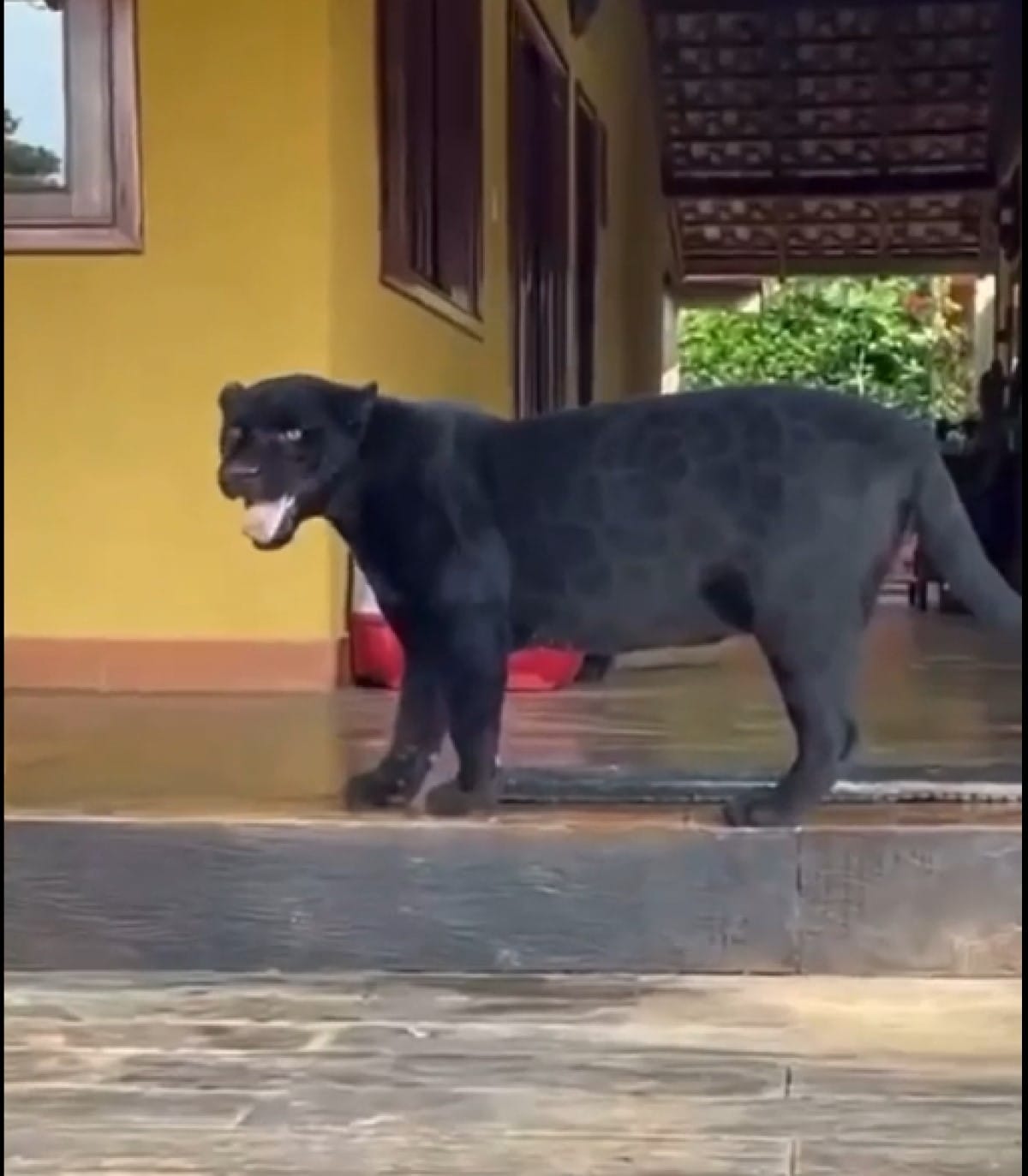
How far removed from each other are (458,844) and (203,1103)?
55cm

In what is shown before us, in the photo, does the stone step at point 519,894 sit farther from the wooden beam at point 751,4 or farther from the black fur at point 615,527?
the wooden beam at point 751,4

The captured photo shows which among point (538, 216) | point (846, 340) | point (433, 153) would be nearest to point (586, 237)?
point (538, 216)

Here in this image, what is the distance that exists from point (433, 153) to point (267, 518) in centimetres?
267

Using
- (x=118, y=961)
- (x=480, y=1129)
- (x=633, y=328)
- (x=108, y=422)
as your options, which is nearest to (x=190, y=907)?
(x=118, y=961)

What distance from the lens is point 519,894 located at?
2316 mm

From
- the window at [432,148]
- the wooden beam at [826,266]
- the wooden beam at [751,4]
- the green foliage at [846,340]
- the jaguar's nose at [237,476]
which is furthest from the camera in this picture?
the green foliage at [846,340]

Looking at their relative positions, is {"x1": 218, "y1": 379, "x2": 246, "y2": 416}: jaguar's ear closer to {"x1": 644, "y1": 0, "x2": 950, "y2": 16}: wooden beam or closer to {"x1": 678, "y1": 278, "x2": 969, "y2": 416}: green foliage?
{"x1": 644, "y1": 0, "x2": 950, "y2": 16}: wooden beam

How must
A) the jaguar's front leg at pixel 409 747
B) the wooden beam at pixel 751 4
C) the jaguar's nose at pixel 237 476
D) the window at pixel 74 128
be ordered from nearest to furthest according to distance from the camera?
the jaguar's nose at pixel 237 476, the jaguar's front leg at pixel 409 747, the window at pixel 74 128, the wooden beam at pixel 751 4

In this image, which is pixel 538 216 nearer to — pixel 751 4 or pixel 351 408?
pixel 751 4

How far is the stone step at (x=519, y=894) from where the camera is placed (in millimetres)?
2297

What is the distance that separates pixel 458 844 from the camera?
91.3 inches

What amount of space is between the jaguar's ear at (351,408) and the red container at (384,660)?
1.44 meters

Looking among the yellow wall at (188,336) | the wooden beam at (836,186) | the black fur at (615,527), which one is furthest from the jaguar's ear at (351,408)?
the wooden beam at (836,186)

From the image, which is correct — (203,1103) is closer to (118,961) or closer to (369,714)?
(118,961)
